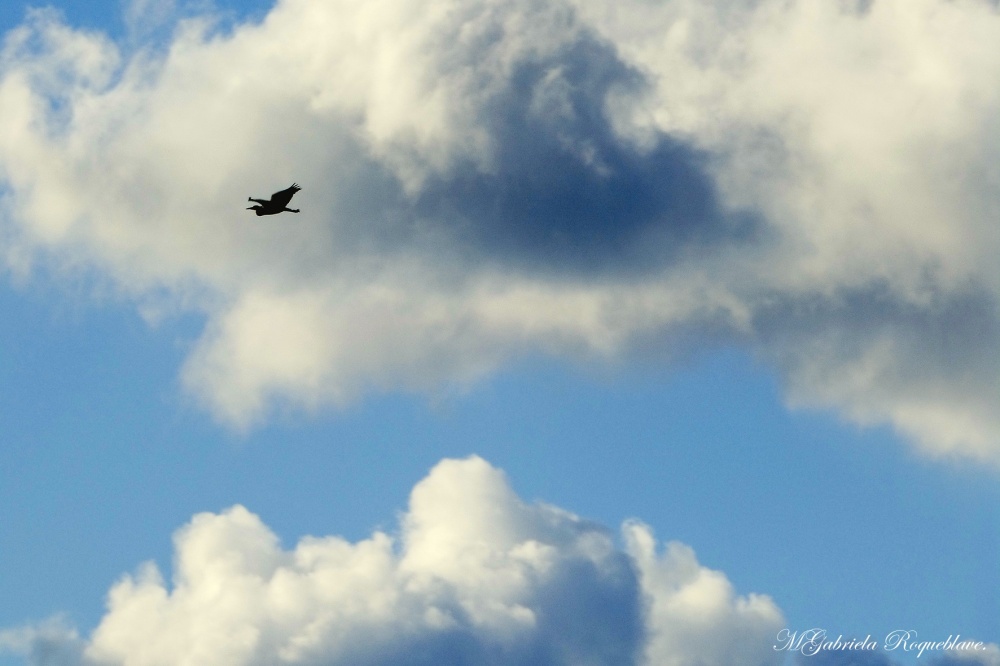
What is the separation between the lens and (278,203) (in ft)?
266
